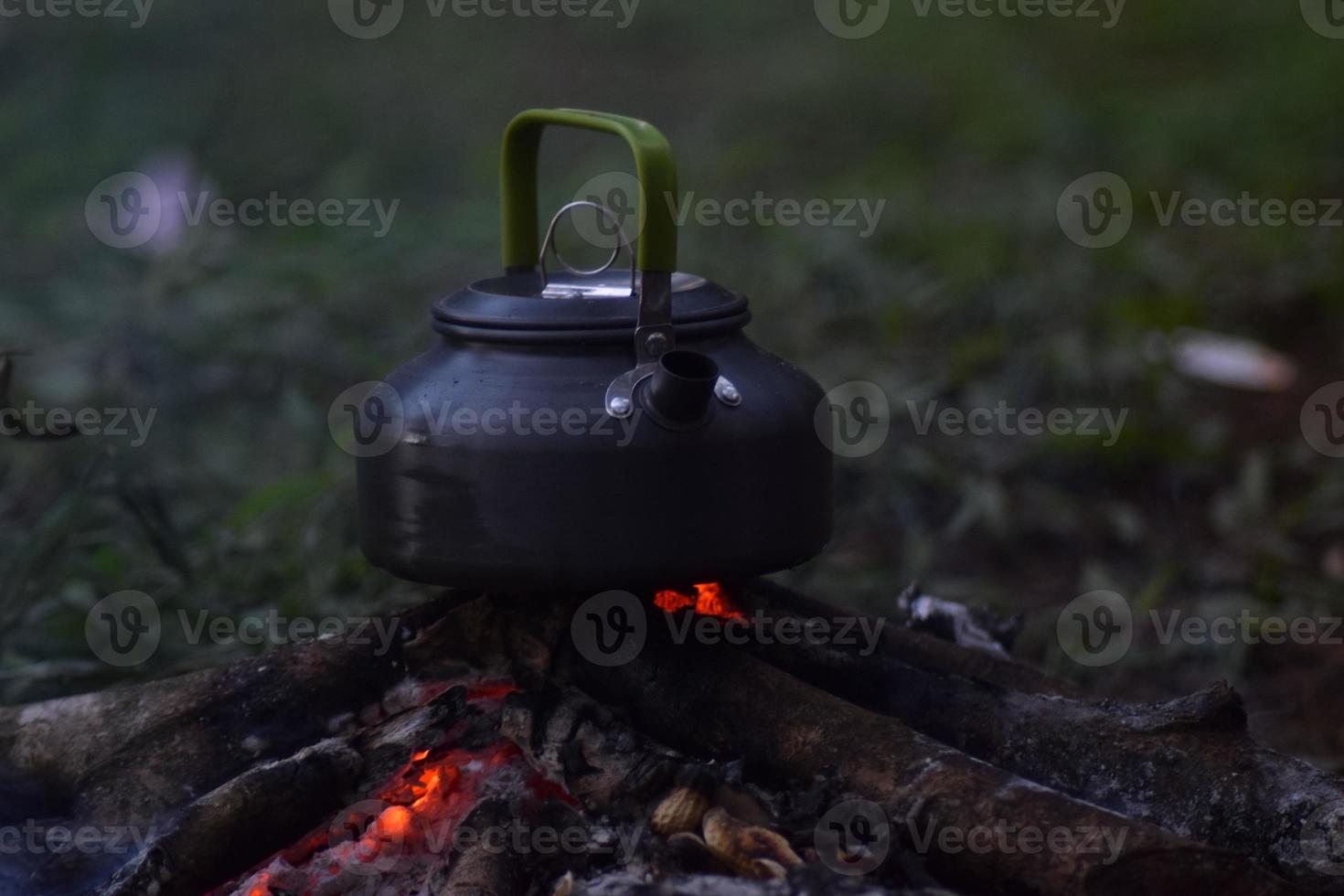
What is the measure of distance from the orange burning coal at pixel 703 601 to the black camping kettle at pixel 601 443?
0.26 metres

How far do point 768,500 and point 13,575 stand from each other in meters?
2.07

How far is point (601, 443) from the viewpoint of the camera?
2.36m

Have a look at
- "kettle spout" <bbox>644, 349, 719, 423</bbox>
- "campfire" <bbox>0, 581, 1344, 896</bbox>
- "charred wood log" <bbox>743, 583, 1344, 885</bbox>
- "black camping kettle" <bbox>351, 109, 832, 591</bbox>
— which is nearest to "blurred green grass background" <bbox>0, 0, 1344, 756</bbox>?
"campfire" <bbox>0, 581, 1344, 896</bbox>

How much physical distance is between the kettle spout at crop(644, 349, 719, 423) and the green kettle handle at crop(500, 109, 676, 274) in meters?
0.15

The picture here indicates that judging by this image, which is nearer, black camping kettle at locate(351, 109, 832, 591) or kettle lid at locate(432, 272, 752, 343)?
black camping kettle at locate(351, 109, 832, 591)

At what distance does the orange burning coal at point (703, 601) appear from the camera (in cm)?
273

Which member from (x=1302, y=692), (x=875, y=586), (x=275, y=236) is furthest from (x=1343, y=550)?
(x=275, y=236)

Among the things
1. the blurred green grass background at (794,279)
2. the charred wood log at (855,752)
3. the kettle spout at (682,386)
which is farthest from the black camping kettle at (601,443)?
the blurred green grass background at (794,279)

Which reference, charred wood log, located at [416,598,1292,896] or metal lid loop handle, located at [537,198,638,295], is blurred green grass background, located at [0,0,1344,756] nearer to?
charred wood log, located at [416,598,1292,896]

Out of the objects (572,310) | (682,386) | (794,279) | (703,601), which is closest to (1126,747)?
(703,601)

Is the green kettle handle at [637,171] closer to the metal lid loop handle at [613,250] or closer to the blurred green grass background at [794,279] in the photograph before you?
the metal lid loop handle at [613,250]

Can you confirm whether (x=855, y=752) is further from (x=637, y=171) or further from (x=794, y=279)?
(x=794, y=279)

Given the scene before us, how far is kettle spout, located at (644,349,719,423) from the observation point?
2.33 metres

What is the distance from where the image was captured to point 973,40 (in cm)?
1038
